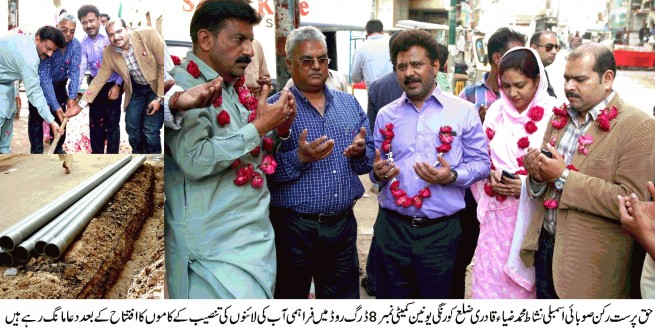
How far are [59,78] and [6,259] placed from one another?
803mm

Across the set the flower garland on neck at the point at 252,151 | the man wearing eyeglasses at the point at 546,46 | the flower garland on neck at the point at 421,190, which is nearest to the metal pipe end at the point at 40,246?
the flower garland on neck at the point at 252,151

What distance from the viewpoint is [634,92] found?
14062mm

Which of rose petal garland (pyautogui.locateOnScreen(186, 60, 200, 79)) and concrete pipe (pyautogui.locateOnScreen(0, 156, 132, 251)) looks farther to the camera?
rose petal garland (pyautogui.locateOnScreen(186, 60, 200, 79))

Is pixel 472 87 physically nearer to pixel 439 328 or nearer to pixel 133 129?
pixel 439 328

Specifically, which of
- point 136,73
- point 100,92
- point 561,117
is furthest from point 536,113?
point 100,92

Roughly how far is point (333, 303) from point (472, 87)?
7.07 ft

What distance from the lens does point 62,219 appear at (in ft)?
7.91

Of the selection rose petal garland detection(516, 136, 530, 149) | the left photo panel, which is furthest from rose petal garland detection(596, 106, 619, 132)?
the left photo panel

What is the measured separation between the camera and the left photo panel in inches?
101

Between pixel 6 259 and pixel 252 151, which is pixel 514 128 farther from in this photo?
pixel 6 259

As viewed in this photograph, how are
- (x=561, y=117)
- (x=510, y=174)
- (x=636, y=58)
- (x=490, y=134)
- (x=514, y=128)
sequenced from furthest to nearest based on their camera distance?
(x=636, y=58)
(x=490, y=134)
(x=514, y=128)
(x=510, y=174)
(x=561, y=117)

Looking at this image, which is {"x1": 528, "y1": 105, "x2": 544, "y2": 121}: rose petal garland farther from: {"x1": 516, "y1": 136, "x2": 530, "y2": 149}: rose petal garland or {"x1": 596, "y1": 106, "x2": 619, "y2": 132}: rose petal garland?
{"x1": 596, "y1": 106, "x2": 619, "y2": 132}: rose petal garland

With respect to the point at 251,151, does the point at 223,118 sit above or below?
above

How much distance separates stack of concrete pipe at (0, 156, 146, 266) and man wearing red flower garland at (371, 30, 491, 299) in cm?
119
